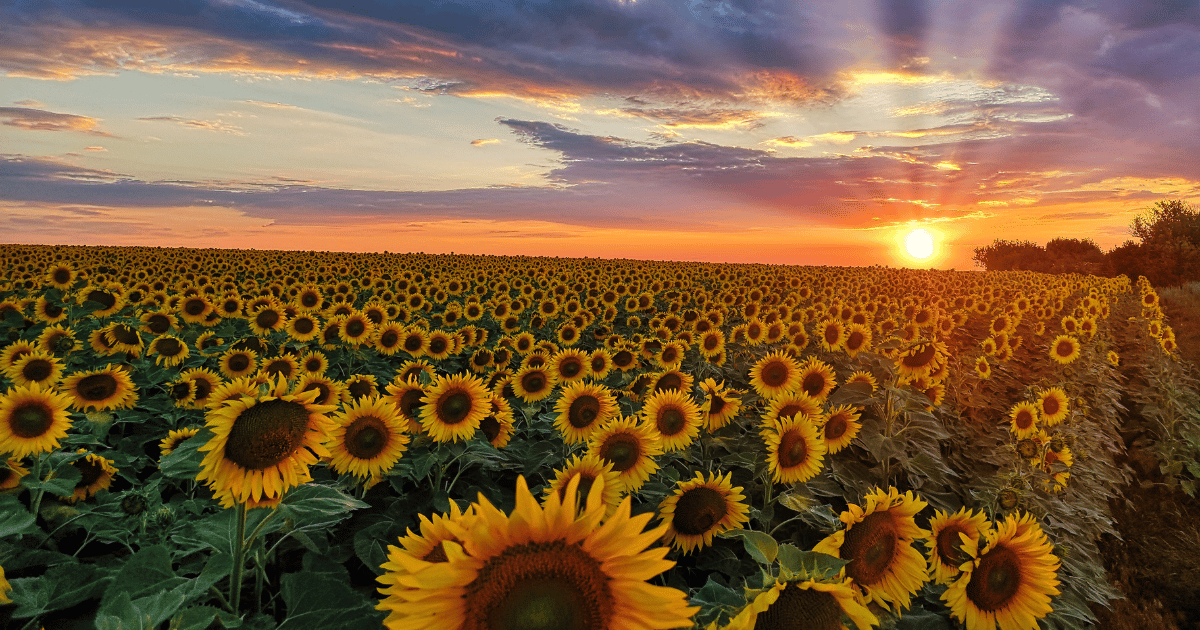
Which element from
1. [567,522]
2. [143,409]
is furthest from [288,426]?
[143,409]

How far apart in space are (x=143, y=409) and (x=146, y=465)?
1.43m

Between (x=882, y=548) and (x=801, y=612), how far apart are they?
102cm

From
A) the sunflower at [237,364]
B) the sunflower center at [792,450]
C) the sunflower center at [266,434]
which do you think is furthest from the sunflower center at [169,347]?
the sunflower center at [792,450]

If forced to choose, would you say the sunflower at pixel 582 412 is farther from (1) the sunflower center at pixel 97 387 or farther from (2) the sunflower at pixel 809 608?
(1) the sunflower center at pixel 97 387

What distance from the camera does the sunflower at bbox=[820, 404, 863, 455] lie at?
448 centimetres

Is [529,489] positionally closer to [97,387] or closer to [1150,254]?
[97,387]

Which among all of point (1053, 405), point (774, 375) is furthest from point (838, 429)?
point (1053, 405)

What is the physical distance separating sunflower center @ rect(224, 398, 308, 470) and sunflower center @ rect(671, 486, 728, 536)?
1843 mm

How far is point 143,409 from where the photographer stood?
21.7ft

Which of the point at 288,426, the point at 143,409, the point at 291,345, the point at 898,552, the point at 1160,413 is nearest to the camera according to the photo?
the point at 288,426

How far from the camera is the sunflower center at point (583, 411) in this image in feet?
14.8

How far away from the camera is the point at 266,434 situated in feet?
8.14

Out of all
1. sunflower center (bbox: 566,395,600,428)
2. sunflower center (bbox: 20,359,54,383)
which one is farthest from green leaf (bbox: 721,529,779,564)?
sunflower center (bbox: 20,359,54,383)

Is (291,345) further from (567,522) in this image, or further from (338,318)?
(567,522)
